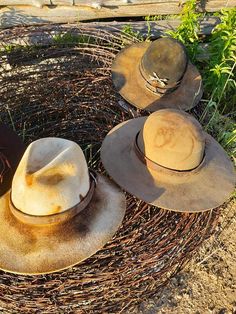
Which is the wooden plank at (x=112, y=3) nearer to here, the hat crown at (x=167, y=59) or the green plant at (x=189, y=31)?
the green plant at (x=189, y=31)

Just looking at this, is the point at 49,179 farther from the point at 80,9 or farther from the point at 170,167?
the point at 80,9

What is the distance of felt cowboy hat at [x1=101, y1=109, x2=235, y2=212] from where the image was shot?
247cm

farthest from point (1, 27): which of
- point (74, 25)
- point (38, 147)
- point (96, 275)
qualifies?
point (96, 275)

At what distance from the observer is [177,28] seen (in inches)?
145

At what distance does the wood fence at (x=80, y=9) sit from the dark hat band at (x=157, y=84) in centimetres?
95

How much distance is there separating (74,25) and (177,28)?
845 mm

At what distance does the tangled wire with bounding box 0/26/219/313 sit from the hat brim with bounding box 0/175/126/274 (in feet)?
0.75

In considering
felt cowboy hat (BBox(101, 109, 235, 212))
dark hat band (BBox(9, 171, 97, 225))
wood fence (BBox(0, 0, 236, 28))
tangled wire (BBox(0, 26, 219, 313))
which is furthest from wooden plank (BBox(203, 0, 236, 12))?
dark hat band (BBox(9, 171, 97, 225))

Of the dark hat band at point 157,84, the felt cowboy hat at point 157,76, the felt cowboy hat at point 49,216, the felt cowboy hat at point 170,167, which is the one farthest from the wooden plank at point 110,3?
the felt cowboy hat at point 49,216

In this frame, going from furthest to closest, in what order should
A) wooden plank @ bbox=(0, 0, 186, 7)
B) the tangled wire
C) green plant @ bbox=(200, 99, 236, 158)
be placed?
wooden plank @ bbox=(0, 0, 186, 7) → green plant @ bbox=(200, 99, 236, 158) → the tangled wire

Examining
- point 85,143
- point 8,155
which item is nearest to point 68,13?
point 85,143

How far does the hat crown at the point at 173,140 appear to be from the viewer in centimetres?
246

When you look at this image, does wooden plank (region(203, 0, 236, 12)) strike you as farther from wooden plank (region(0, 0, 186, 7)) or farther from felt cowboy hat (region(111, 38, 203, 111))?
felt cowboy hat (region(111, 38, 203, 111))

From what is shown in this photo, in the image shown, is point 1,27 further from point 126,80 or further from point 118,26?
point 126,80
